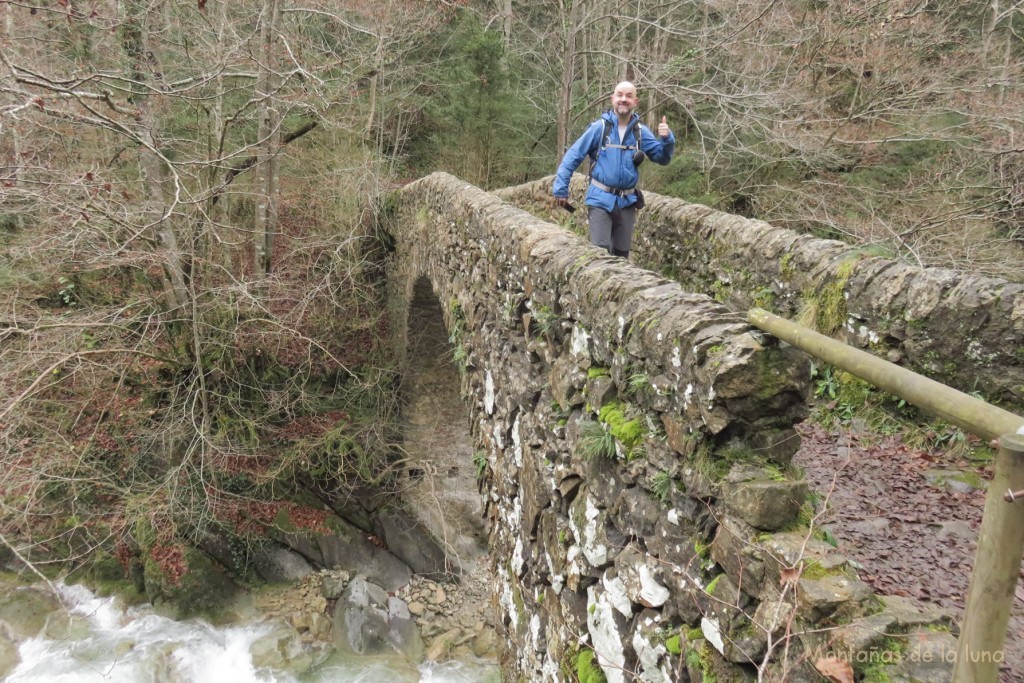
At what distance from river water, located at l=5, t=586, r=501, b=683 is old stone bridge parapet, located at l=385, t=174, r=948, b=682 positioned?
5.00 meters

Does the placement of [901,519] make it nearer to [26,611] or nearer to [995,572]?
[995,572]

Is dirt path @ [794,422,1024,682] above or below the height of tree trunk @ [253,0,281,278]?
below

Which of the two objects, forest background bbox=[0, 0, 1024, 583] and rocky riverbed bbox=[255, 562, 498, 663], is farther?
rocky riverbed bbox=[255, 562, 498, 663]

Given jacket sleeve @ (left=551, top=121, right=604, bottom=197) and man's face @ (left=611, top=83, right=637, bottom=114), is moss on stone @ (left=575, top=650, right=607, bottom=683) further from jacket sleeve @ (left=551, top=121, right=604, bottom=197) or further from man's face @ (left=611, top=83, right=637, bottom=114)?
man's face @ (left=611, top=83, right=637, bottom=114)

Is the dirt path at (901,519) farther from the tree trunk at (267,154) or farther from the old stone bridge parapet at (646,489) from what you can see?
the tree trunk at (267,154)

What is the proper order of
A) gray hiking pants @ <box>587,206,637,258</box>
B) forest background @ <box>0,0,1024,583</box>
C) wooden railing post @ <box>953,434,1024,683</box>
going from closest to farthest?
1. wooden railing post @ <box>953,434,1024,683</box>
2. gray hiking pants @ <box>587,206,637,258</box>
3. forest background @ <box>0,0,1024,583</box>

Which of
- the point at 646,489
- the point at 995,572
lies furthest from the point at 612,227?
the point at 995,572

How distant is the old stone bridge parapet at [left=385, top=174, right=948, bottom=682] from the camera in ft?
5.33

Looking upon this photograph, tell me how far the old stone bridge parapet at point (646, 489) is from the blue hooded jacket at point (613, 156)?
3.01 feet

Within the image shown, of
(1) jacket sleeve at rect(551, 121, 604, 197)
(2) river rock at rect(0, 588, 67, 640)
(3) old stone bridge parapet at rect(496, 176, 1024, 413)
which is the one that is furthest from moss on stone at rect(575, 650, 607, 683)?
(2) river rock at rect(0, 588, 67, 640)

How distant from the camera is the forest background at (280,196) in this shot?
6590 mm

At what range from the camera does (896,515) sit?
238 centimetres

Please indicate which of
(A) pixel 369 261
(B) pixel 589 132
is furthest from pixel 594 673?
(A) pixel 369 261

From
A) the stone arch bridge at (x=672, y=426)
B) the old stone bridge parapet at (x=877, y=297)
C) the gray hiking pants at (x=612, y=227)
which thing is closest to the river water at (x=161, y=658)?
the stone arch bridge at (x=672, y=426)
